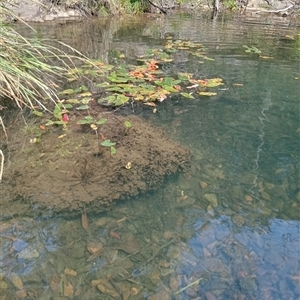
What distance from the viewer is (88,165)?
2.94m

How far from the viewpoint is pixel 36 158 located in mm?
3021

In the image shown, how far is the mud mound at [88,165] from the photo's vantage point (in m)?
2.58

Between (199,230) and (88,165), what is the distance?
3.35 ft

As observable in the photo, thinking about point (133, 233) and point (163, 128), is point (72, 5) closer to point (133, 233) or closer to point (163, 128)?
point (163, 128)

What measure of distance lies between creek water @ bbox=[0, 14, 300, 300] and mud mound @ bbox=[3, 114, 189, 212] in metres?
0.13

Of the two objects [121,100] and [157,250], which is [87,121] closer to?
[121,100]

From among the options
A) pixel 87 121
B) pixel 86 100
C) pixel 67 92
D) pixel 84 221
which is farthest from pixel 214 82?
pixel 84 221

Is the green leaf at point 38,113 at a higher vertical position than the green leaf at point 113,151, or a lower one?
higher

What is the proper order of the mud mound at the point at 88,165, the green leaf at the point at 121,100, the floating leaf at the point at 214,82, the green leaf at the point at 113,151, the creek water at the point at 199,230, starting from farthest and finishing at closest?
the floating leaf at the point at 214,82 < the green leaf at the point at 121,100 < the green leaf at the point at 113,151 < the mud mound at the point at 88,165 < the creek water at the point at 199,230

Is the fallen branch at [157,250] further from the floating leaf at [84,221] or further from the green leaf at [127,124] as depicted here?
the green leaf at [127,124]

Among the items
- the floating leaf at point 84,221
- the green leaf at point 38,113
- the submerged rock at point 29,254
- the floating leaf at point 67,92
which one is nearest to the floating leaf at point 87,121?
the green leaf at point 38,113

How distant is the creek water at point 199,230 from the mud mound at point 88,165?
0.43 feet

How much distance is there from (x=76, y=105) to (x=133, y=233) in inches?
81.2

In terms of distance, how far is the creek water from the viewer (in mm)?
2014
